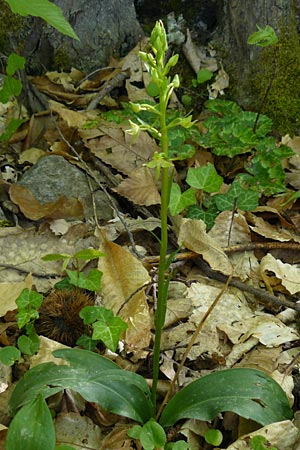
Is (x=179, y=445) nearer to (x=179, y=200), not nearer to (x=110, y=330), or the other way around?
(x=110, y=330)

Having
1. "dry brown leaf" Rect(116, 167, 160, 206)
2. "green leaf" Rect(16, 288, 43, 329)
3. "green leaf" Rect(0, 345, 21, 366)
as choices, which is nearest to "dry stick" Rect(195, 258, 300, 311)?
"dry brown leaf" Rect(116, 167, 160, 206)

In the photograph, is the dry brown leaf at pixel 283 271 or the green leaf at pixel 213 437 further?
the dry brown leaf at pixel 283 271

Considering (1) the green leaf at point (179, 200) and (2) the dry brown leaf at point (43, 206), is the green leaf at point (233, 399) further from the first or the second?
(2) the dry brown leaf at point (43, 206)

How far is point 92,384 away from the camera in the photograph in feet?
6.21

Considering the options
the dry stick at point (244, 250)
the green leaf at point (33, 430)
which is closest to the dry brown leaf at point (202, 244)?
the dry stick at point (244, 250)

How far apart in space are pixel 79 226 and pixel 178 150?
82 cm

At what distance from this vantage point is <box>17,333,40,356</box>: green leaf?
2.27 metres

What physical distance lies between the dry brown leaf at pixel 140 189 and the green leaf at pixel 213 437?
1.40 m

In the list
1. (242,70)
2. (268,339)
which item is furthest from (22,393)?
(242,70)

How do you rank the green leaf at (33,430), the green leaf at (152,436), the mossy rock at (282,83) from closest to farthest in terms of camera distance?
the green leaf at (33,430) < the green leaf at (152,436) < the mossy rock at (282,83)

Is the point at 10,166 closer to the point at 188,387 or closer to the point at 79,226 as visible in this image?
the point at 79,226

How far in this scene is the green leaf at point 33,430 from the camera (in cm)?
160

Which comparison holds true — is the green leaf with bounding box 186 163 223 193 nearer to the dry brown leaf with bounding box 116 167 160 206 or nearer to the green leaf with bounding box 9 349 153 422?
the dry brown leaf with bounding box 116 167 160 206

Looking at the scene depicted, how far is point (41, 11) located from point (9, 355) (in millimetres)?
1337
